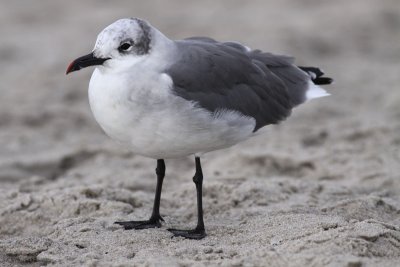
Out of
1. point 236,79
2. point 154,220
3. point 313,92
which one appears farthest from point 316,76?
point 154,220

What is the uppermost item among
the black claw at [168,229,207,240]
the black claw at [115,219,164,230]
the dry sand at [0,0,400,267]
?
the dry sand at [0,0,400,267]

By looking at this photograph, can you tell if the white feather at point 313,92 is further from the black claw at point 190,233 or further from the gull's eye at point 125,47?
the gull's eye at point 125,47

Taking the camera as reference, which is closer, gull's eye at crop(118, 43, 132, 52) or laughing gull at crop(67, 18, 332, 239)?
laughing gull at crop(67, 18, 332, 239)

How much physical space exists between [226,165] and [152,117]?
1904mm

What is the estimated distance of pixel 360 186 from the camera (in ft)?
16.6

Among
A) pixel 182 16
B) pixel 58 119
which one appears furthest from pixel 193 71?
pixel 182 16

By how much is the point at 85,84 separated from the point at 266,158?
264 centimetres

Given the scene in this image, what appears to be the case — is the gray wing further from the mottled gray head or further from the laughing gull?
the mottled gray head

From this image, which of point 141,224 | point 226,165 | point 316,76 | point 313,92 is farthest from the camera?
point 226,165

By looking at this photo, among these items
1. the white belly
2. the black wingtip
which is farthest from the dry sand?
the black wingtip

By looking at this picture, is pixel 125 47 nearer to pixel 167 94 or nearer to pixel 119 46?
pixel 119 46

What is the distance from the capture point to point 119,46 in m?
3.84

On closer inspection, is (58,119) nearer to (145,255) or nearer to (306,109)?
(306,109)

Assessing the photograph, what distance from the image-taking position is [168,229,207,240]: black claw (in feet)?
13.1
